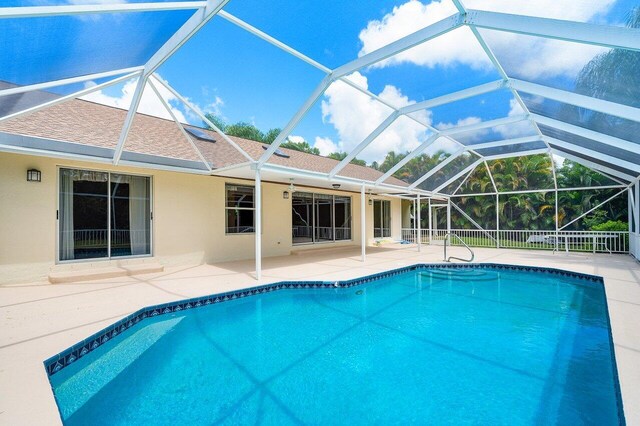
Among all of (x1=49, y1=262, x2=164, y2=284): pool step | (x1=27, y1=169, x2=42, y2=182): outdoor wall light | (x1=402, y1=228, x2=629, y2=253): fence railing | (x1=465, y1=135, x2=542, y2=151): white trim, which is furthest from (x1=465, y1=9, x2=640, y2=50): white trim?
(x1=402, y1=228, x2=629, y2=253): fence railing

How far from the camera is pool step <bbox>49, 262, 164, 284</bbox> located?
21.6 feet

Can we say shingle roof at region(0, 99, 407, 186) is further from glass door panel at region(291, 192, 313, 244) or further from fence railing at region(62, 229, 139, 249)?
glass door panel at region(291, 192, 313, 244)

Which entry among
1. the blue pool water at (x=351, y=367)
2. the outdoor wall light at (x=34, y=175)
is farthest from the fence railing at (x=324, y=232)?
the outdoor wall light at (x=34, y=175)

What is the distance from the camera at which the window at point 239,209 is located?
32.7 ft

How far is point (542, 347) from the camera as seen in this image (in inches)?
169

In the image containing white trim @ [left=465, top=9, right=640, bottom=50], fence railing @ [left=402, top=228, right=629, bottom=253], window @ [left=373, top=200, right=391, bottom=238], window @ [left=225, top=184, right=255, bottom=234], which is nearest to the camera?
white trim @ [left=465, top=9, right=640, bottom=50]

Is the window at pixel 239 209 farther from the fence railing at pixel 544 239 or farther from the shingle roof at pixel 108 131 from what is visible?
the fence railing at pixel 544 239

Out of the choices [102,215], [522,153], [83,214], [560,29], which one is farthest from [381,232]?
[560,29]

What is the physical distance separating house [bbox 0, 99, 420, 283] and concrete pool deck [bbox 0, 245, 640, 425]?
2.31 ft

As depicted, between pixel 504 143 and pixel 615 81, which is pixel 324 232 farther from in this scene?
pixel 615 81

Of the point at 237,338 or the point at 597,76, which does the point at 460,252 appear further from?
the point at 237,338

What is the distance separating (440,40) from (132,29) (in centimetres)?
432

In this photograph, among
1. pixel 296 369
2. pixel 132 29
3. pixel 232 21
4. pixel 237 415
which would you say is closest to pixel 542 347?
pixel 296 369

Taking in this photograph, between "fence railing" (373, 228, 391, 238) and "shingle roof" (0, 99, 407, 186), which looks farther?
"fence railing" (373, 228, 391, 238)
